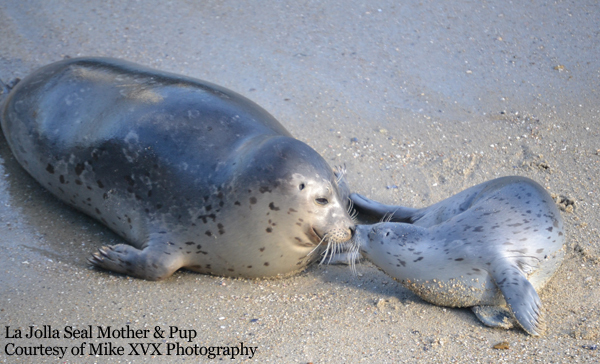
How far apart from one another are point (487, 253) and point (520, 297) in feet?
1.06

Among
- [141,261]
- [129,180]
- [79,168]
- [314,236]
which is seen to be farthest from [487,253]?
[79,168]

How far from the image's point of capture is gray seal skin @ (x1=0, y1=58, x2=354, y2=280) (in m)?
3.64

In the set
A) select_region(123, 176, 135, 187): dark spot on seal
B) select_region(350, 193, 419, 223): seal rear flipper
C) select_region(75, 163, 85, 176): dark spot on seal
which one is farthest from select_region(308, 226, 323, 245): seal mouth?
select_region(75, 163, 85, 176): dark spot on seal

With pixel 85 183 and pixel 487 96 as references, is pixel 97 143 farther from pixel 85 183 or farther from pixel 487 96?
pixel 487 96

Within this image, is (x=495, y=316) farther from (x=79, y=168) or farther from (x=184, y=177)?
(x=79, y=168)

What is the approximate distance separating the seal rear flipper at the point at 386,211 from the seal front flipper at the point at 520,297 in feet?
3.40

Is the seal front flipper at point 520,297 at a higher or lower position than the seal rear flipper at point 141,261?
higher

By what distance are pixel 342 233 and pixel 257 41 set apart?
2941 millimetres

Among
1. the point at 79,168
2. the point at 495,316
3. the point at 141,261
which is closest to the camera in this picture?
the point at 495,316

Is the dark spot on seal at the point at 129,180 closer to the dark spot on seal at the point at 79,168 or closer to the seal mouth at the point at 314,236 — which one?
the dark spot on seal at the point at 79,168

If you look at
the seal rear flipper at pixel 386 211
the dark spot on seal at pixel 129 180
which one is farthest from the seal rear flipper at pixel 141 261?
the seal rear flipper at pixel 386 211

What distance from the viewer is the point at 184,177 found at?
3.74m

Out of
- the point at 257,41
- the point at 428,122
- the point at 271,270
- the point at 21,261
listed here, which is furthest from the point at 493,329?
the point at 257,41

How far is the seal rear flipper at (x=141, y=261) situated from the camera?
12.0 ft
